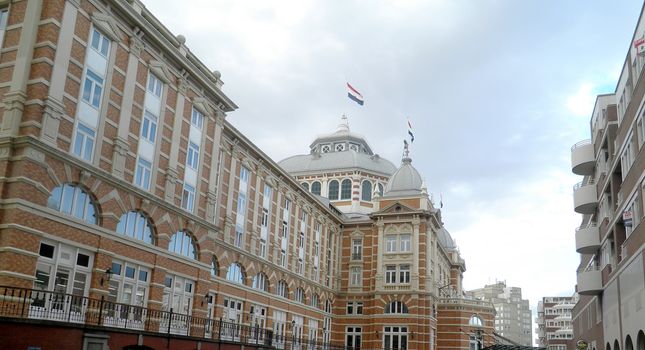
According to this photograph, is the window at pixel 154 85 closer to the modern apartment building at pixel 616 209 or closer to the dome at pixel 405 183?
the modern apartment building at pixel 616 209

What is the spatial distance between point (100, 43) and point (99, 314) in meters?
12.1

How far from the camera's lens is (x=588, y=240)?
4225 centimetres

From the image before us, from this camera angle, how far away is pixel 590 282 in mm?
40062

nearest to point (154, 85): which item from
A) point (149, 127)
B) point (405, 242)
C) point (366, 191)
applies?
point (149, 127)

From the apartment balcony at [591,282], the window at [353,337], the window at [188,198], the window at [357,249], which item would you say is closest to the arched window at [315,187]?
the window at [357,249]

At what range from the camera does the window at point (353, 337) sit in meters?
65.1

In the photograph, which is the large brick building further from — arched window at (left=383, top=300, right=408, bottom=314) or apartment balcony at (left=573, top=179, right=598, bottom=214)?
apartment balcony at (left=573, top=179, right=598, bottom=214)

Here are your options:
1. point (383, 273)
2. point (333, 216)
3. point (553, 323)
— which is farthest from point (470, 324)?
point (553, 323)

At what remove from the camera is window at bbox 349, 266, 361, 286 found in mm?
67625

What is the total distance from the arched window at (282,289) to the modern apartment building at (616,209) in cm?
2368

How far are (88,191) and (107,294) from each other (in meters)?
4.62

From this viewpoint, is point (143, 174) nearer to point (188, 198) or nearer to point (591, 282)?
point (188, 198)

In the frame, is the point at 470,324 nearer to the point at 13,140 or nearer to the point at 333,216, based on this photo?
the point at 333,216

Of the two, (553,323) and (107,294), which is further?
(553,323)
